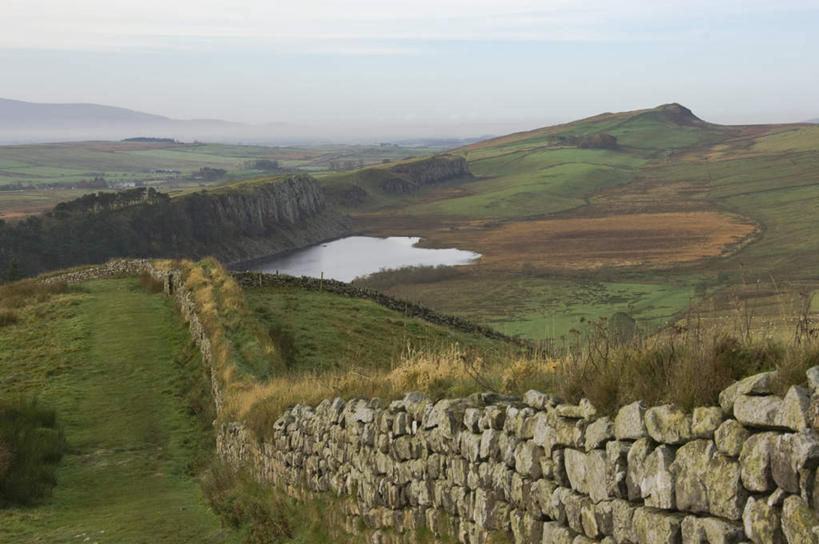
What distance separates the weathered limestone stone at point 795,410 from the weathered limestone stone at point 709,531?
756mm

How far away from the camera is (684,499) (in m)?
4.75

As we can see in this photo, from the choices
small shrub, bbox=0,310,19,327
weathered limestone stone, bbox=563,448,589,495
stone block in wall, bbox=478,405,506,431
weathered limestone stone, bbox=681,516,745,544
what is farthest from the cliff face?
weathered limestone stone, bbox=681,516,745,544

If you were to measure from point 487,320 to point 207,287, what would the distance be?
141ft

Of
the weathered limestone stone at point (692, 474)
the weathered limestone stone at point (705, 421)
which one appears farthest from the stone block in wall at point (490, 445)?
the weathered limestone stone at point (705, 421)

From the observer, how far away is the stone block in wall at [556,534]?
19.1ft

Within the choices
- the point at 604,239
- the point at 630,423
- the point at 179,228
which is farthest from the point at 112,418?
the point at 179,228

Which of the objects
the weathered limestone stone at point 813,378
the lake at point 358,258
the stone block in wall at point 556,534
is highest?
the weathered limestone stone at point 813,378

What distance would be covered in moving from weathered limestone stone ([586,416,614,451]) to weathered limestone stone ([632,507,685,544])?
0.59 meters

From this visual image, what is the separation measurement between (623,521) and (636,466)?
42cm

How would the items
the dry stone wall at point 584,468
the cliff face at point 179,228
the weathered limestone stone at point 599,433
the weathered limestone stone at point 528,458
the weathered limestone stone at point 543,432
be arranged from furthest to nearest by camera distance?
the cliff face at point 179,228 → the weathered limestone stone at point 528,458 → the weathered limestone stone at point 543,432 → the weathered limestone stone at point 599,433 → the dry stone wall at point 584,468

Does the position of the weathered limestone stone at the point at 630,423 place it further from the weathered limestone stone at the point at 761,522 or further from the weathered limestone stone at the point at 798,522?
the weathered limestone stone at the point at 798,522

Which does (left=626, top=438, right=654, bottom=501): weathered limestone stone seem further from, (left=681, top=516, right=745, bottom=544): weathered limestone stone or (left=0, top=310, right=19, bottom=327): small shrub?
(left=0, top=310, right=19, bottom=327): small shrub

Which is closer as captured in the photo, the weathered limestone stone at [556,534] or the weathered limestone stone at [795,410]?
the weathered limestone stone at [795,410]

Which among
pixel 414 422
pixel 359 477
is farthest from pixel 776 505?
pixel 359 477
